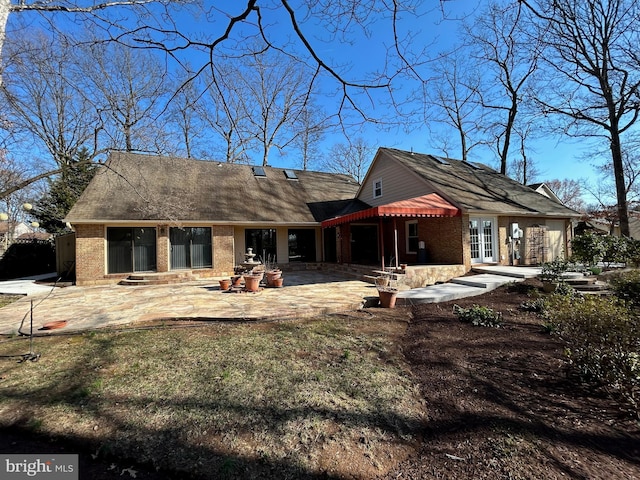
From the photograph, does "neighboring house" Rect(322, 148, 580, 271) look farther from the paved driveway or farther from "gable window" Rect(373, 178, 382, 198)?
the paved driveway

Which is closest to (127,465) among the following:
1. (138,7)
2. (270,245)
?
(138,7)

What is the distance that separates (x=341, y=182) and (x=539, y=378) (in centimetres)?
1889

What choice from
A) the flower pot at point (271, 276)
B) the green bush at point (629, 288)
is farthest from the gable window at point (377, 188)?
the green bush at point (629, 288)

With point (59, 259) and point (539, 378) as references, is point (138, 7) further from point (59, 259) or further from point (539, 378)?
point (59, 259)

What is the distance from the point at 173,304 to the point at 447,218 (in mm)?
10648

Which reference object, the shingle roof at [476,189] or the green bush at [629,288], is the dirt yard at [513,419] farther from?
the shingle roof at [476,189]

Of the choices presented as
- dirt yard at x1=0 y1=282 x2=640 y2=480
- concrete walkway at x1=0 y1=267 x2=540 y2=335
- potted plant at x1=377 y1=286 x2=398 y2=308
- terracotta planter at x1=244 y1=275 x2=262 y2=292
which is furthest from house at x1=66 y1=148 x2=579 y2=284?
dirt yard at x1=0 y1=282 x2=640 y2=480

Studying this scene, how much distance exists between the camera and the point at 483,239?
12.6 meters

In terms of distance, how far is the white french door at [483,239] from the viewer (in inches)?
488

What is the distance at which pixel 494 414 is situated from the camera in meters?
2.95

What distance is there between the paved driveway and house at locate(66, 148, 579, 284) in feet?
9.09

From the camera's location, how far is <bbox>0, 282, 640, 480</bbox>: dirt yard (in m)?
2.29

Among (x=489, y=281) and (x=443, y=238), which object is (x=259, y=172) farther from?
(x=489, y=281)

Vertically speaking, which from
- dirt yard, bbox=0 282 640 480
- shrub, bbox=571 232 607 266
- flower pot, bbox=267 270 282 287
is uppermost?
shrub, bbox=571 232 607 266
